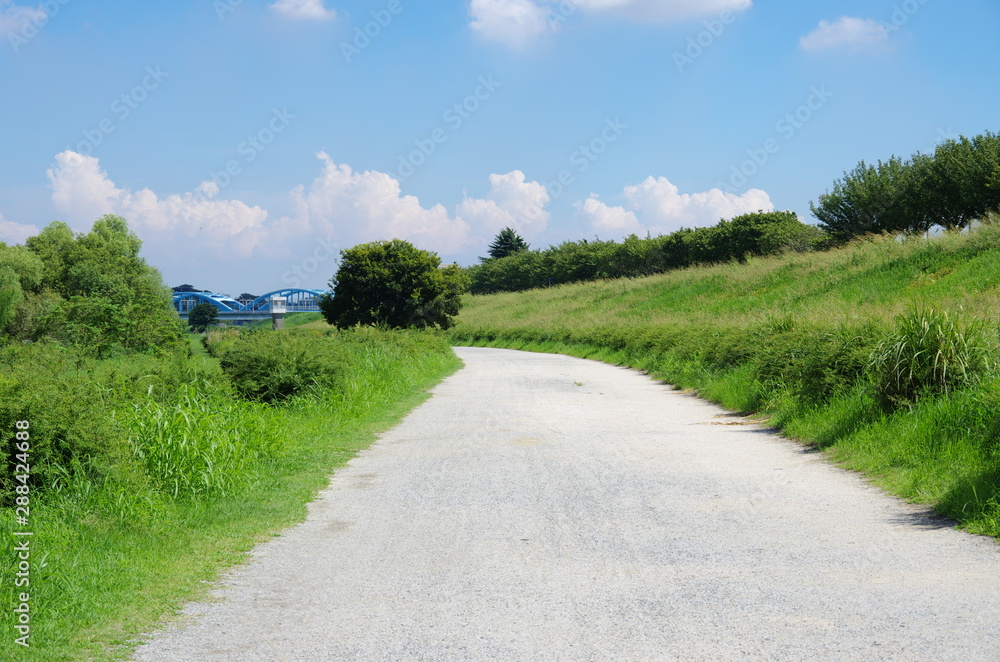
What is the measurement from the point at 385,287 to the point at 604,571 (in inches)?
1762

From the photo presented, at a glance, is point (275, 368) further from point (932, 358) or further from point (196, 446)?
point (932, 358)

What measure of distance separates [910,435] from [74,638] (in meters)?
7.69

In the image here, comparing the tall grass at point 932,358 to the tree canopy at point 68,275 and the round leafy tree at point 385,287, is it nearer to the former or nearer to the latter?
the tree canopy at point 68,275

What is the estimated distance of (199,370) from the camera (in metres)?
12.1

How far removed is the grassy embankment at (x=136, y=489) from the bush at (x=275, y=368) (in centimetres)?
185

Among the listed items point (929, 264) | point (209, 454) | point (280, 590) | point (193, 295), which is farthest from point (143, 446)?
point (193, 295)

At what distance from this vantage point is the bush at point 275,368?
45.3 feet

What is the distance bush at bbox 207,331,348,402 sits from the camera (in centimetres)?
1382

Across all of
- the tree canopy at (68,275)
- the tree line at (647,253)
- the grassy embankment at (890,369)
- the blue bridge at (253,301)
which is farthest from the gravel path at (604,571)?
the blue bridge at (253,301)

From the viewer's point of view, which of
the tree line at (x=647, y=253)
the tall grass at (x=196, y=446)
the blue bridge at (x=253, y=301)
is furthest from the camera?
the blue bridge at (x=253, y=301)

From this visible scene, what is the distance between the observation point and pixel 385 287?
49.1 metres

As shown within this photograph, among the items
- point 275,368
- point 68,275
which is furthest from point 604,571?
point 68,275

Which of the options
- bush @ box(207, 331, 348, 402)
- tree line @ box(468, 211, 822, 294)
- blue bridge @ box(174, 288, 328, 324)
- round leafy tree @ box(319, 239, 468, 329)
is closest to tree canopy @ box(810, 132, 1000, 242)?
tree line @ box(468, 211, 822, 294)

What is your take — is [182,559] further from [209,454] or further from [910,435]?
[910,435]
